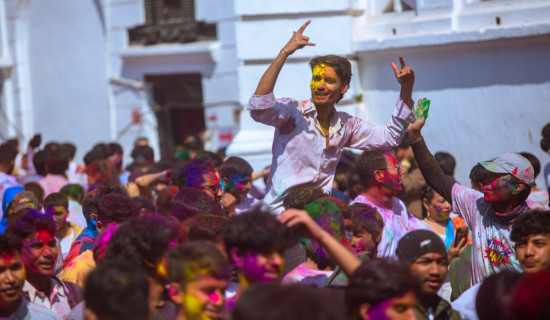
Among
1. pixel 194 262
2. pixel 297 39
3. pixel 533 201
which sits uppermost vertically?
pixel 297 39

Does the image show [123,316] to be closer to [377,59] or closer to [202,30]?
[377,59]

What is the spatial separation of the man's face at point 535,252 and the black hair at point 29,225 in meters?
2.46

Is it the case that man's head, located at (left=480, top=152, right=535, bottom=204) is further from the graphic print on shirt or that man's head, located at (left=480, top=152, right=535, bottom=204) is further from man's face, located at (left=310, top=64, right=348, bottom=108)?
man's face, located at (left=310, top=64, right=348, bottom=108)

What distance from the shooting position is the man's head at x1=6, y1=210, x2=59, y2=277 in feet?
16.0

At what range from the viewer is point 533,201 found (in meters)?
7.24

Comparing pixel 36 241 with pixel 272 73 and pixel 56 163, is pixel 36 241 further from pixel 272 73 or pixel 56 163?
pixel 56 163

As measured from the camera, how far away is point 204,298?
12.7 ft

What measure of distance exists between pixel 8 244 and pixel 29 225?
50 centimetres

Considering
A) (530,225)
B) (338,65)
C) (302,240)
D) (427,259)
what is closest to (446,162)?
(338,65)

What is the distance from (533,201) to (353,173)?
174 cm

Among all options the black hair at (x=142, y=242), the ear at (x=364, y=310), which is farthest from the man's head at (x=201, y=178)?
the ear at (x=364, y=310)

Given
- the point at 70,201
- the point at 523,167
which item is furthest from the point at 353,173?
the point at 523,167

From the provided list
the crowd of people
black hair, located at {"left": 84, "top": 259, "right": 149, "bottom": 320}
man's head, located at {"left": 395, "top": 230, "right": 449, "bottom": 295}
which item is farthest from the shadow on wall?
black hair, located at {"left": 84, "top": 259, "right": 149, "bottom": 320}

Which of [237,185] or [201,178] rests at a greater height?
[201,178]
